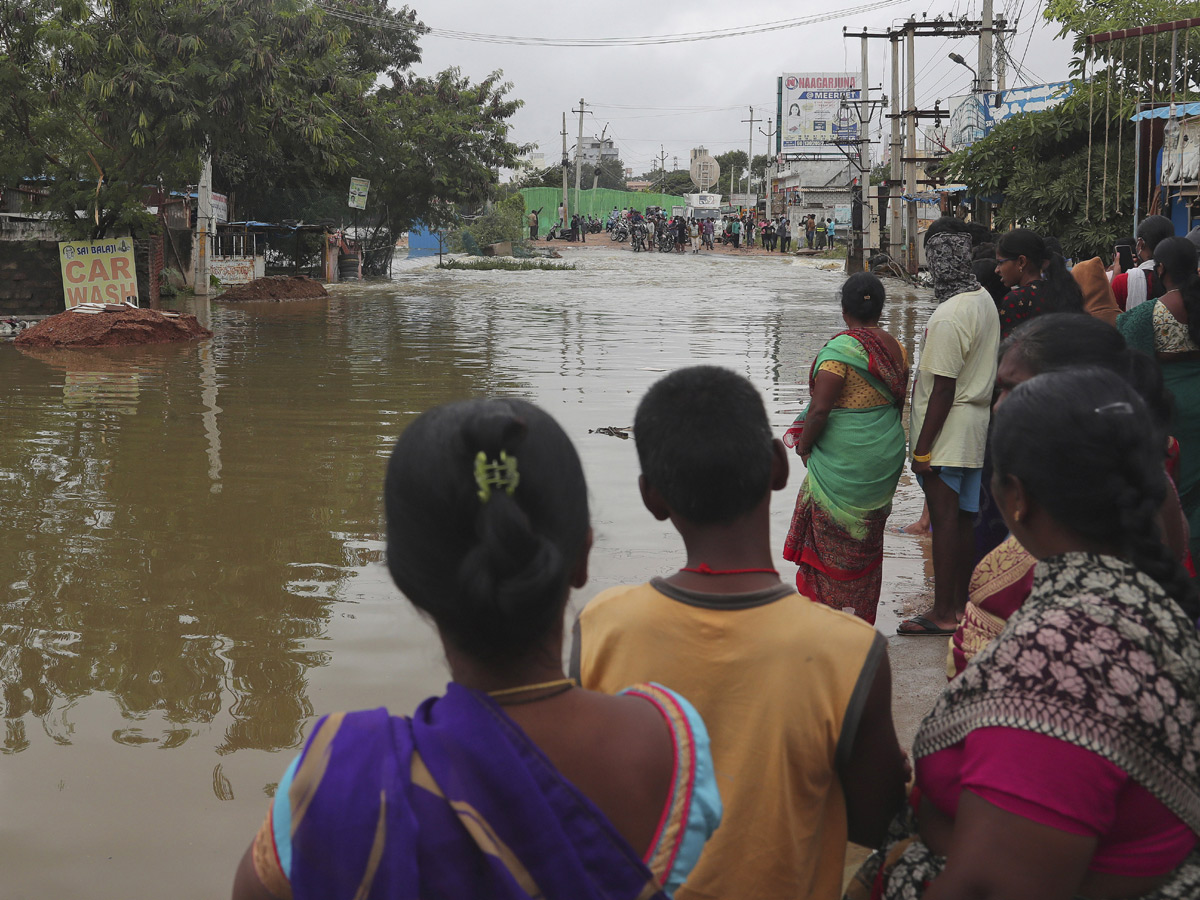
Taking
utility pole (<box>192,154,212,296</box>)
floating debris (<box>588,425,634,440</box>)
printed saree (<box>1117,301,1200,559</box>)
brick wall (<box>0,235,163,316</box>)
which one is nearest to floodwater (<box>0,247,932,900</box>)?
floating debris (<box>588,425,634,440</box>)

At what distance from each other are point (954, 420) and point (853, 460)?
0.49 meters

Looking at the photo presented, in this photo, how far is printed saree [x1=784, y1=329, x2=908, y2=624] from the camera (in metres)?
4.07

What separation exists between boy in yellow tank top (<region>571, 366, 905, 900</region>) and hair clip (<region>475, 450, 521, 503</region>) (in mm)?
597

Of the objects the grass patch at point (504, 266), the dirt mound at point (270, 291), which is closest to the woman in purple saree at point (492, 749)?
the dirt mound at point (270, 291)

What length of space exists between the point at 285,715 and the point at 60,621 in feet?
4.70

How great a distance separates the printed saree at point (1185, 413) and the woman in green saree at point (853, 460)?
860 mm

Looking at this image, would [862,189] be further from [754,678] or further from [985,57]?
[754,678]

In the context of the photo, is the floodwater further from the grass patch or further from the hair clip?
the grass patch

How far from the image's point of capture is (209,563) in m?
Answer: 5.43

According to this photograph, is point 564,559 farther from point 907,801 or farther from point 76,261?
point 76,261

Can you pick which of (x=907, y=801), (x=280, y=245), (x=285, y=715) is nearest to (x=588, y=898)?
(x=907, y=801)

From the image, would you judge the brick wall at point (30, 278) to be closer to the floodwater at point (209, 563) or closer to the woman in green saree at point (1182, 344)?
the floodwater at point (209, 563)

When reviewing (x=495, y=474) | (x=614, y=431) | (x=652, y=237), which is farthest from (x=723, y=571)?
(x=652, y=237)

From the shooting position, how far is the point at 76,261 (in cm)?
1681
